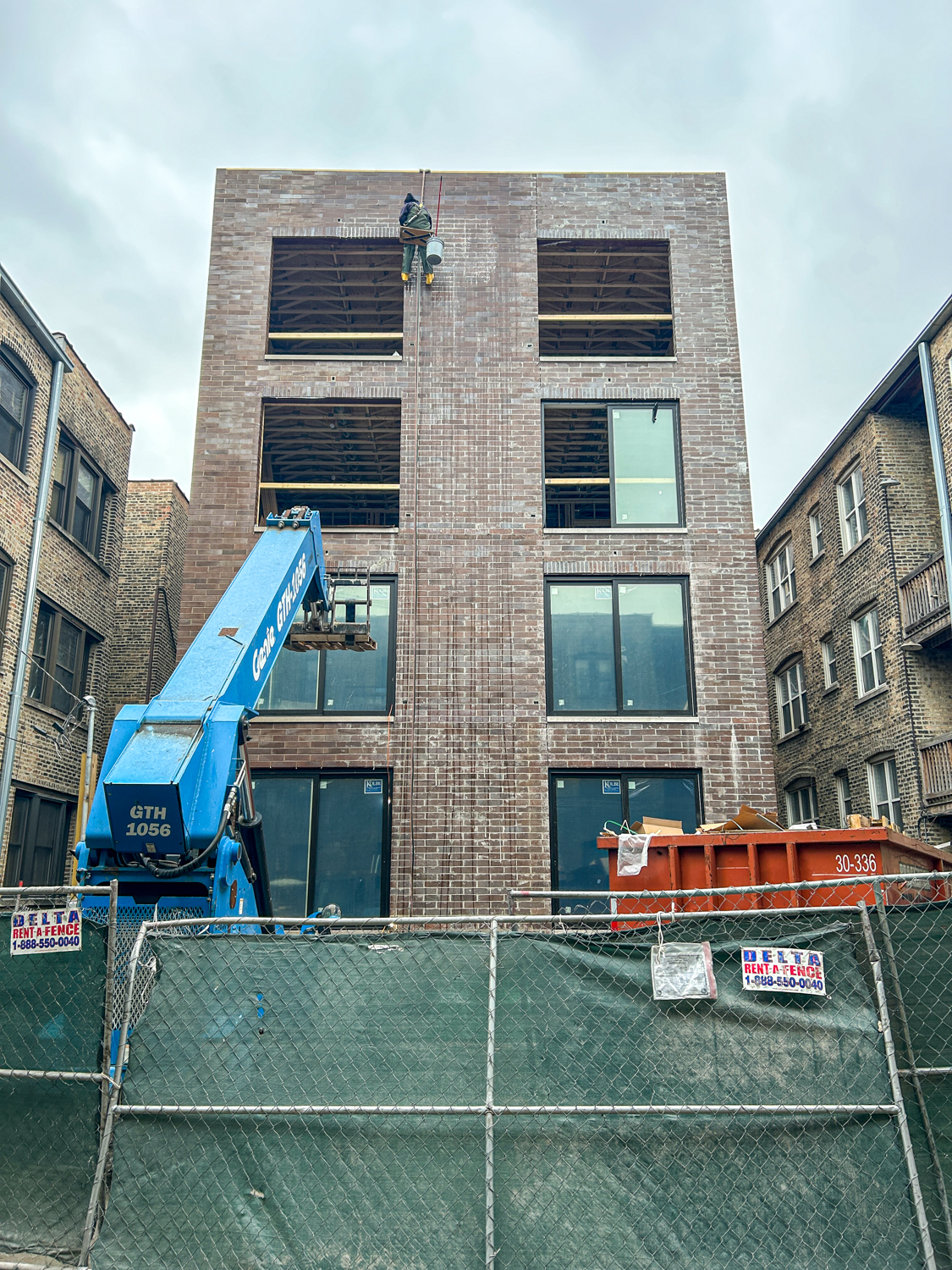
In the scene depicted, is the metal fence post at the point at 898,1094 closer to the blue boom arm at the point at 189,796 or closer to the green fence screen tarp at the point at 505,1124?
the green fence screen tarp at the point at 505,1124

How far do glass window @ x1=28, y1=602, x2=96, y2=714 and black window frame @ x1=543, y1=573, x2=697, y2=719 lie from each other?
8.68 meters

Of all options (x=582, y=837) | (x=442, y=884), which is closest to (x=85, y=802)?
(x=442, y=884)

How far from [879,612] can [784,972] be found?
18.0 meters

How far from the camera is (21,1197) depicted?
17.6 ft

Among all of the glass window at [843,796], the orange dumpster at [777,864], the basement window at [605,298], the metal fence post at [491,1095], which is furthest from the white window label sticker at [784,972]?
the glass window at [843,796]

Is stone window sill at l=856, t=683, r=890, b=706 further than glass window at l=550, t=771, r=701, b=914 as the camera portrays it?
Yes

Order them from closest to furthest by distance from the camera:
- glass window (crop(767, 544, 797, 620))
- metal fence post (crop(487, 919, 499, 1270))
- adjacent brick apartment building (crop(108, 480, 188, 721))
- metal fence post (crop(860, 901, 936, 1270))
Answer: metal fence post (crop(860, 901, 936, 1270)), metal fence post (crop(487, 919, 499, 1270)), adjacent brick apartment building (crop(108, 480, 188, 721)), glass window (crop(767, 544, 797, 620))

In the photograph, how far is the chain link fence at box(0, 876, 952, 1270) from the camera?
4.91 m

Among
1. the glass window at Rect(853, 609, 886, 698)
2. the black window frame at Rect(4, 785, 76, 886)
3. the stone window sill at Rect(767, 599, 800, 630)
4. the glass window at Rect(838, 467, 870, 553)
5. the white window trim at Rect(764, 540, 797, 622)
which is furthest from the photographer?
the white window trim at Rect(764, 540, 797, 622)

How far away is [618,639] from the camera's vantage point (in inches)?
634

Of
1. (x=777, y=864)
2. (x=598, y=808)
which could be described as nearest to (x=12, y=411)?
(x=598, y=808)

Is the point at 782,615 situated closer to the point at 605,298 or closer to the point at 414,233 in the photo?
the point at 605,298

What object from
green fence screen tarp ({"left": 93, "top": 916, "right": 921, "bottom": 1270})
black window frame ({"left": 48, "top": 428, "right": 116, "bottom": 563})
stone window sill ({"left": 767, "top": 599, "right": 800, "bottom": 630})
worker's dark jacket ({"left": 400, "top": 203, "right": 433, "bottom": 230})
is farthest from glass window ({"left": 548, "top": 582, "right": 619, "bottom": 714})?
stone window sill ({"left": 767, "top": 599, "right": 800, "bottom": 630})

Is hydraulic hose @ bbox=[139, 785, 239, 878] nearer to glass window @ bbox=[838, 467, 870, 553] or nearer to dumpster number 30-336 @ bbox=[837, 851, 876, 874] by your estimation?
dumpster number 30-336 @ bbox=[837, 851, 876, 874]
